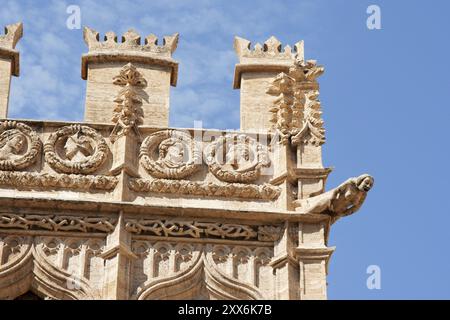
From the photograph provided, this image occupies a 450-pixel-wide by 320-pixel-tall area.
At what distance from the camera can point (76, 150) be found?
2298 cm

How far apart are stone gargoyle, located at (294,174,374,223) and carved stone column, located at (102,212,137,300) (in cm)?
249

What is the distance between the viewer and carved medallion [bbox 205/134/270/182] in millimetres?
22922

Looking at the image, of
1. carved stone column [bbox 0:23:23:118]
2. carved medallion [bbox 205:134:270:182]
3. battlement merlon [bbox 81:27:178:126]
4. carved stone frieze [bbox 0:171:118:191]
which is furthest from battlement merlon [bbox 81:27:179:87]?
carved stone frieze [bbox 0:171:118:191]

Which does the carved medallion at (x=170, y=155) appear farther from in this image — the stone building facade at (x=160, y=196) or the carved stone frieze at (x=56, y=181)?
the carved stone frieze at (x=56, y=181)

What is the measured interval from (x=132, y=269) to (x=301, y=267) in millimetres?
2324

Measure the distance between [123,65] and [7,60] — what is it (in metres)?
1.74

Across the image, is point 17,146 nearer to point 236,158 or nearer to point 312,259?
point 236,158

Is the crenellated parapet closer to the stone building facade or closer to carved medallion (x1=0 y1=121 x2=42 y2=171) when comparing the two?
the stone building facade

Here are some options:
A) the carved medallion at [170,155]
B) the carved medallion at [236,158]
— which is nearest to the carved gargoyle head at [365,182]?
the carved medallion at [236,158]
